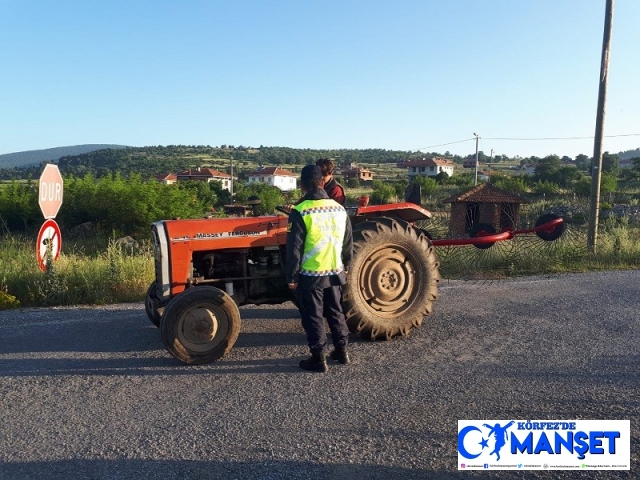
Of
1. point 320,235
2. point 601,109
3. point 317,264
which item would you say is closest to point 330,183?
point 320,235

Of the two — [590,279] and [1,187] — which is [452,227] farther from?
[1,187]

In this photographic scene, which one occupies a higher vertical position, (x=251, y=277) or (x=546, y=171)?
(x=546, y=171)

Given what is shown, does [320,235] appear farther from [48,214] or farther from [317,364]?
[48,214]

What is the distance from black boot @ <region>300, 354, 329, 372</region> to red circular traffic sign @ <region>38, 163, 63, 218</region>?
4.63m

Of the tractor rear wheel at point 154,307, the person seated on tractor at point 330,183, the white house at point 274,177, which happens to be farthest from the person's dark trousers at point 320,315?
the white house at point 274,177

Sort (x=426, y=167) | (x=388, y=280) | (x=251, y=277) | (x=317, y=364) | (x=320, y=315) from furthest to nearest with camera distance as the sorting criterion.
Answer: (x=426, y=167) → (x=388, y=280) → (x=251, y=277) → (x=320, y=315) → (x=317, y=364)

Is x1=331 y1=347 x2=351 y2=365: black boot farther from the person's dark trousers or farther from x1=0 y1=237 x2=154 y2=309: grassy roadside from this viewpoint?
x1=0 y1=237 x2=154 y2=309: grassy roadside

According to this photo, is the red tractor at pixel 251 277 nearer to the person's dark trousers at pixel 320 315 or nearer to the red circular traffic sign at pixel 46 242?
the person's dark trousers at pixel 320 315

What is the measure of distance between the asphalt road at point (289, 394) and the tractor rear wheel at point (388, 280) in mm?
229

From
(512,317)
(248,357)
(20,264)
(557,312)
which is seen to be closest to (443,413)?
(248,357)

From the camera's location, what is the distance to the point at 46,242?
7.59 m

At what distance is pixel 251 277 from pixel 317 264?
3.55 feet

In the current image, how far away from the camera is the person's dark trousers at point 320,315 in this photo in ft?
15.5

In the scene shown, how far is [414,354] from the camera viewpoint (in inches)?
203
